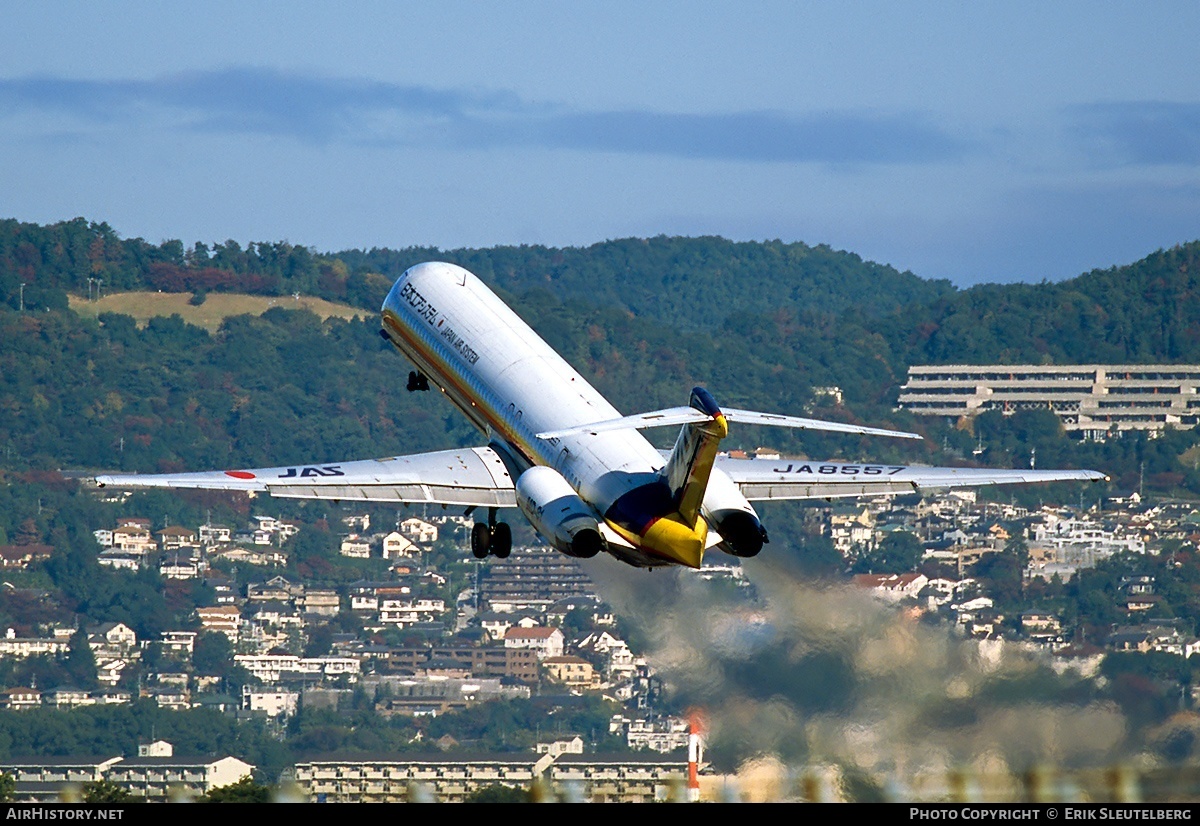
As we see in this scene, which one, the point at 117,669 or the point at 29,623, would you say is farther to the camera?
the point at 29,623

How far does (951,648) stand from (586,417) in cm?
1145

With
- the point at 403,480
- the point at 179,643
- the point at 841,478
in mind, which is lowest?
the point at 179,643

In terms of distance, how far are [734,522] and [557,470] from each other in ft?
21.5

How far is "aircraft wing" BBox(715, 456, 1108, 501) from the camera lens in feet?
209

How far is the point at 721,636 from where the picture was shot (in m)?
65.3

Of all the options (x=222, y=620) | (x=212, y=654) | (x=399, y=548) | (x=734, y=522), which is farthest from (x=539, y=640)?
(x=734, y=522)

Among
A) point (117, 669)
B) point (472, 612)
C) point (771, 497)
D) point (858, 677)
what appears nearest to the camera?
point (858, 677)

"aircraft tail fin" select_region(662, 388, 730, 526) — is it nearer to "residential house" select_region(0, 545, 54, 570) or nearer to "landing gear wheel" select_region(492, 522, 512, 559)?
"landing gear wheel" select_region(492, 522, 512, 559)

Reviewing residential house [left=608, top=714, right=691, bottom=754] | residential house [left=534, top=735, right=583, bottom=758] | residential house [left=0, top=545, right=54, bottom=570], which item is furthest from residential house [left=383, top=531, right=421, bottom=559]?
residential house [left=608, top=714, right=691, bottom=754]

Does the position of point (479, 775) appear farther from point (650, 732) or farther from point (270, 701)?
point (270, 701)

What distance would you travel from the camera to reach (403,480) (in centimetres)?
6519

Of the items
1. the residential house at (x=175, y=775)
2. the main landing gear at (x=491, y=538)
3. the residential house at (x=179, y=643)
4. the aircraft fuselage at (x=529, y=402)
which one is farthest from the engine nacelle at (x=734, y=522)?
the residential house at (x=179, y=643)
